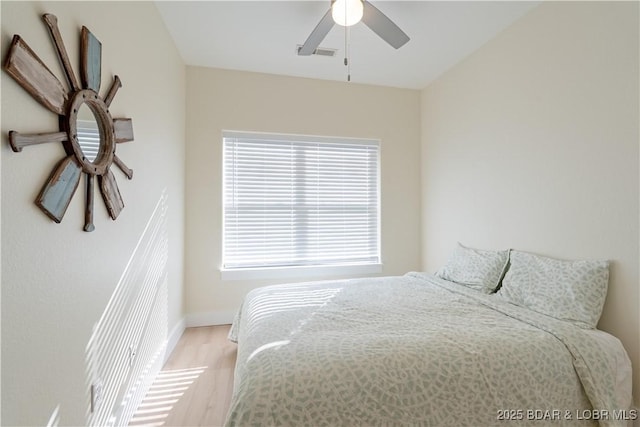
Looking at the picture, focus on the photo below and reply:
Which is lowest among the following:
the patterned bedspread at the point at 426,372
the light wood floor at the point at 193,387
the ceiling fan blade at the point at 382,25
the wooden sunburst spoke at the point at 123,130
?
the light wood floor at the point at 193,387

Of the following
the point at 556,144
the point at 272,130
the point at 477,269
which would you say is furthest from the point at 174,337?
the point at 556,144

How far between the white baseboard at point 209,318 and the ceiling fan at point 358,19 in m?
2.74

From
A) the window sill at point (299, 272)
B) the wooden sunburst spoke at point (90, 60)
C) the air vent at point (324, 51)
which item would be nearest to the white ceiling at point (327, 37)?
the air vent at point (324, 51)

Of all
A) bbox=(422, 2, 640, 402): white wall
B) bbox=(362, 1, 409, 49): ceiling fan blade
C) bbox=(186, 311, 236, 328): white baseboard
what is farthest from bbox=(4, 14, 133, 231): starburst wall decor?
bbox=(422, 2, 640, 402): white wall

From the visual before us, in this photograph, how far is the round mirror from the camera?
1224 mm

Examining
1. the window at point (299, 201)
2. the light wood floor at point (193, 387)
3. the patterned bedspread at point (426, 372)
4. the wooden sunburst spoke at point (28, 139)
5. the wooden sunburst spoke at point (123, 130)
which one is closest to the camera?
the wooden sunburst spoke at point (28, 139)

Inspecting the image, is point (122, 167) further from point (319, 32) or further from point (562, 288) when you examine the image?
point (562, 288)

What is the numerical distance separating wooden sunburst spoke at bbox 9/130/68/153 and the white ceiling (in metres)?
1.70

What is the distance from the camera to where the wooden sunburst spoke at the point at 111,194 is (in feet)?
4.58

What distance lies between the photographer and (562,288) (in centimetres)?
178

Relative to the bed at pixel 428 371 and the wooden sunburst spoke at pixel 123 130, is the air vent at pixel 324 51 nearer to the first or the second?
the wooden sunburst spoke at pixel 123 130

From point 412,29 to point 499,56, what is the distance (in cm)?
79

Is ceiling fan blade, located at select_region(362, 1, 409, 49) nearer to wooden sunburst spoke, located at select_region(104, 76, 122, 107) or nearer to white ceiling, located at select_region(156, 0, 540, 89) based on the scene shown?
white ceiling, located at select_region(156, 0, 540, 89)

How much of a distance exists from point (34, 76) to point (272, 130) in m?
2.37
